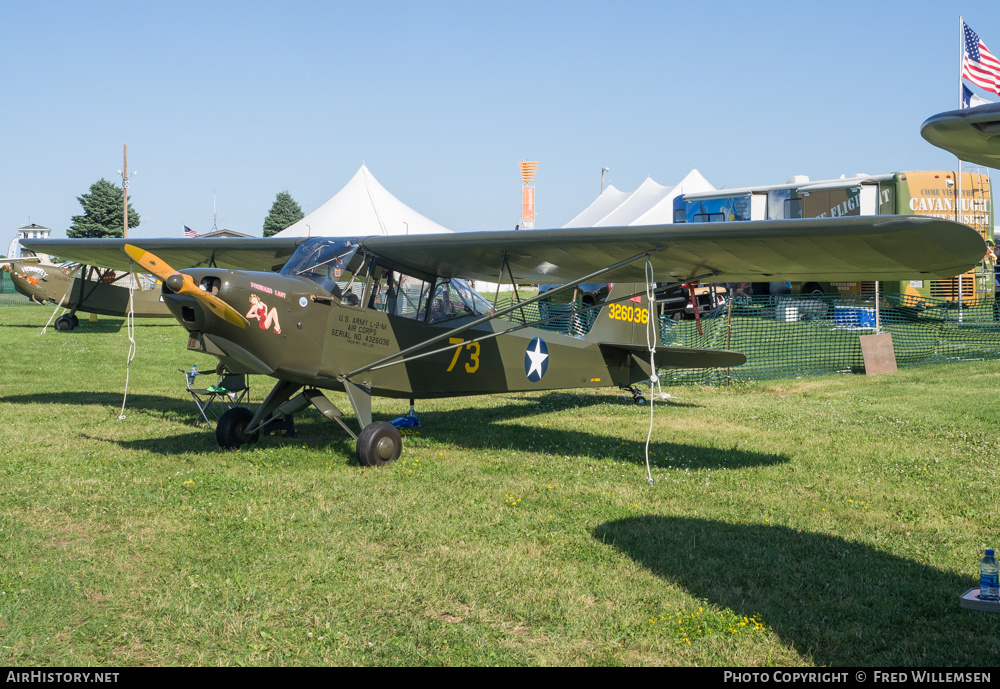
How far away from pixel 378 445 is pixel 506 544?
2.72 m

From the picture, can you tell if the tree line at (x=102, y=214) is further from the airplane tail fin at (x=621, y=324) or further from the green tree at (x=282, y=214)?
the airplane tail fin at (x=621, y=324)

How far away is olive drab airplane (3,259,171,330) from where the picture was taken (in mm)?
22984

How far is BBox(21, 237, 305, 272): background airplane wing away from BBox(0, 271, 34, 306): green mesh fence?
25287mm

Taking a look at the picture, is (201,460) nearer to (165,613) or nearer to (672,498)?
(165,613)

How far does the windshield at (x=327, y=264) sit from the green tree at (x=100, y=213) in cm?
6300

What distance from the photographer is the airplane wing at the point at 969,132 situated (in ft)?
7.14

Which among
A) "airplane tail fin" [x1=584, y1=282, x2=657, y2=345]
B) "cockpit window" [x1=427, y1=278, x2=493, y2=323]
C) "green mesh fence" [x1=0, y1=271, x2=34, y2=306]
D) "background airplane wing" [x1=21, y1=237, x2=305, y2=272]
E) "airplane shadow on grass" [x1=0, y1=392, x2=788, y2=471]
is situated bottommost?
"airplane shadow on grass" [x1=0, y1=392, x2=788, y2=471]

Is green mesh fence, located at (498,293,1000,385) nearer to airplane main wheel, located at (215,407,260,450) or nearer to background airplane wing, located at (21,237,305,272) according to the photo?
background airplane wing, located at (21,237,305,272)

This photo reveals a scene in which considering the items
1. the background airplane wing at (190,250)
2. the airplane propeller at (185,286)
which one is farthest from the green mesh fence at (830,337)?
the airplane propeller at (185,286)

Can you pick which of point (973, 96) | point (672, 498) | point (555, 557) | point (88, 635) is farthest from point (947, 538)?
point (973, 96)

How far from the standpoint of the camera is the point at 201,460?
783cm

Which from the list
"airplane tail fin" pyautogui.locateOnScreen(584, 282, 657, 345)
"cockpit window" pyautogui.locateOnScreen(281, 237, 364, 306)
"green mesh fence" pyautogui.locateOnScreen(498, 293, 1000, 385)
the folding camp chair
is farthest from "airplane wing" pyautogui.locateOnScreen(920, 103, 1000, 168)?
"green mesh fence" pyautogui.locateOnScreen(498, 293, 1000, 385)
